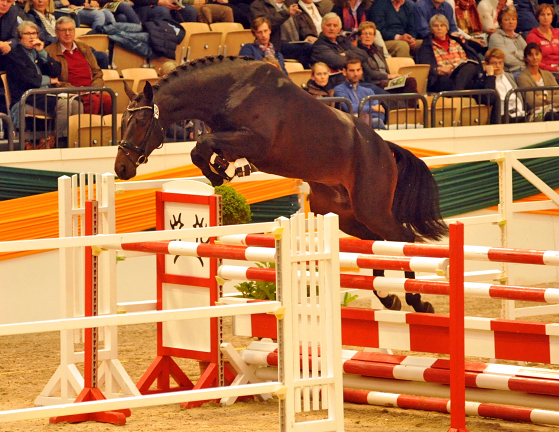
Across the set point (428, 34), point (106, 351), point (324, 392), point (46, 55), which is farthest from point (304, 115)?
point (428, 34)

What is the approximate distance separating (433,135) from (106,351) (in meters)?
5.12

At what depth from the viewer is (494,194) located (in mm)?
9516

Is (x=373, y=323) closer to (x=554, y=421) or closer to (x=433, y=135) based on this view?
(x=554, y=421)

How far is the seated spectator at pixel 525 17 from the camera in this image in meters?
11.7

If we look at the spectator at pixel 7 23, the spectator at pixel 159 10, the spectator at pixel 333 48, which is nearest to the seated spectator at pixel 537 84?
the spectator at pixel 333 48

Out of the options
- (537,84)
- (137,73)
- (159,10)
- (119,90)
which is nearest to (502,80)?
(537,84)

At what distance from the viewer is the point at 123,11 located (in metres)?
9.17

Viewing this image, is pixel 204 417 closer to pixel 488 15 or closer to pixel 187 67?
pixel 187 67

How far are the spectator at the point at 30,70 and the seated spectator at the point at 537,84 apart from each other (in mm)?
4712

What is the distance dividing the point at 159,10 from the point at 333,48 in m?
1.75

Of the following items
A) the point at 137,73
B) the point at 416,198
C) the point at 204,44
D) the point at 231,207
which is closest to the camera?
the point at 231,207

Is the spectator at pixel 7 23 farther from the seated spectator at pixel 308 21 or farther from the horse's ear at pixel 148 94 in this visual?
the horse's ear at pixel 148 94

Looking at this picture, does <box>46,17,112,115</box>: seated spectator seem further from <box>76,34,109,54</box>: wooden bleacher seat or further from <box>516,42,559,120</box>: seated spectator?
<box>516,42,559,120</box>: seated spectator

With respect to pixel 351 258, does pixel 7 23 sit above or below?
above
